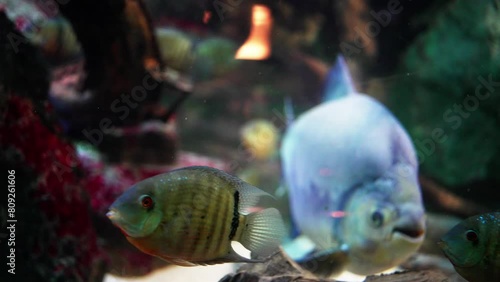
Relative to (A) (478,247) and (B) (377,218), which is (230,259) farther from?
(B) (377,218)

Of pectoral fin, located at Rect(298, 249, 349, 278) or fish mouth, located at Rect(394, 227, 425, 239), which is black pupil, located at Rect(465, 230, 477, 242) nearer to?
fish mouth, located at Rect(394, 227, 425, 239)

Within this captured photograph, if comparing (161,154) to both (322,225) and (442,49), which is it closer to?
(322,225)

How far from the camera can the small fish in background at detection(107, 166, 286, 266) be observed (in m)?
1.14

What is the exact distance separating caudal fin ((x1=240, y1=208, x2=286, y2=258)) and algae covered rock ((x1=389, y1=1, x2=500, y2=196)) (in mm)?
3006

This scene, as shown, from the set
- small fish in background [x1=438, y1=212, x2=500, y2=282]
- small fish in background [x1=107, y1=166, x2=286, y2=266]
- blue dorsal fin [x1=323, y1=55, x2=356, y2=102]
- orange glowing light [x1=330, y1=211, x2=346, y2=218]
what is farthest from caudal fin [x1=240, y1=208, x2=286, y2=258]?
blue dorsal fin [x1=323, y1=55, x2=356, y2=102]

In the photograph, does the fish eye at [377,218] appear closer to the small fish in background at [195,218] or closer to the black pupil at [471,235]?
Answer: the black pupil at [471,235]

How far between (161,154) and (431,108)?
10.0 ft

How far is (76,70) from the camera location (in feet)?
12.4

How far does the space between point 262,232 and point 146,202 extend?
0.36 m

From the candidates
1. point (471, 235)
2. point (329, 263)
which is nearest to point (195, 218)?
point (471, 235)

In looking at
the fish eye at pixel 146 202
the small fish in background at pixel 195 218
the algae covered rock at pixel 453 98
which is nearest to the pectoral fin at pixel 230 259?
the small fish in background at pixel 195 218

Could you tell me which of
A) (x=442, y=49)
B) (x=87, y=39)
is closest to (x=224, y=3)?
(x=87, y=39)

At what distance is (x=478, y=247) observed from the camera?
4.23ft

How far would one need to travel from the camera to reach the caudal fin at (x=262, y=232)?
1215mm
